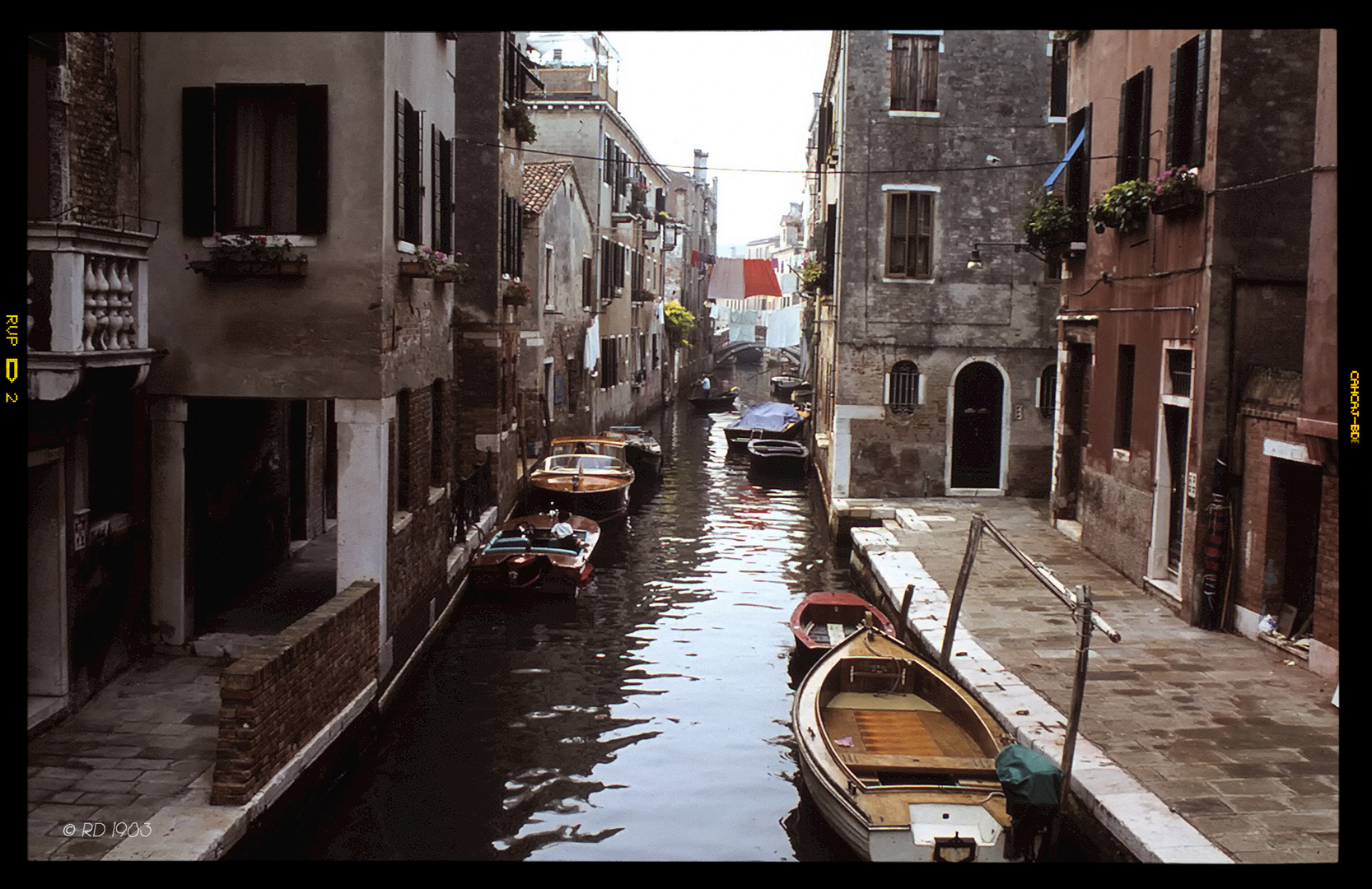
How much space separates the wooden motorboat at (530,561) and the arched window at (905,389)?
622cm

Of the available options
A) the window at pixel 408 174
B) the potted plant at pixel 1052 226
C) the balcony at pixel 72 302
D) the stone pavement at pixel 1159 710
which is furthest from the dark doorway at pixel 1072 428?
the balcony at pixel 72 302

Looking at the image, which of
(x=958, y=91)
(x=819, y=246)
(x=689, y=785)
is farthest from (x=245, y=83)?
(x=819, y=246)

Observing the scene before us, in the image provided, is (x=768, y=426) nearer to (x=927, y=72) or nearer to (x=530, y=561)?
(x=927, y=72)

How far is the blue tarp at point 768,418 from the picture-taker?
31.2m

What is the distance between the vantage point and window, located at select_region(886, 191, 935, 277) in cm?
1992

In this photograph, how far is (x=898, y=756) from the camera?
8055 mm

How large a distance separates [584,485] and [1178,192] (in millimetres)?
11501

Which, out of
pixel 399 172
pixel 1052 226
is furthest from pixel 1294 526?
pixel 399 172

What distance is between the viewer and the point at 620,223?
33125 millimetres

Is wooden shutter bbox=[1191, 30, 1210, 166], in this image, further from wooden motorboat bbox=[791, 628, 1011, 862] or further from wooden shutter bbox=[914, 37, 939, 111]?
wooden shutter bbox=[914, 37, 939, 111]

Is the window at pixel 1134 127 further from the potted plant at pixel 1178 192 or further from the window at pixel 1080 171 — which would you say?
the window at pixel 1080 171

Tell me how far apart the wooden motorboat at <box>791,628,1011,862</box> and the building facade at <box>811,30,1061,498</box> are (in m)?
9.68

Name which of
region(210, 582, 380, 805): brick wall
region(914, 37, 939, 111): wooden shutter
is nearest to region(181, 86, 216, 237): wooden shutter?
region(210, 582, 380, 805): brick wall
